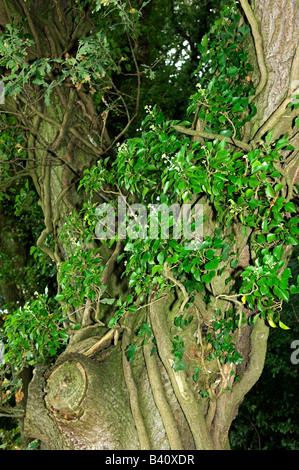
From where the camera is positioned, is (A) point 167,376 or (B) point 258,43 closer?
(B) point 258,43

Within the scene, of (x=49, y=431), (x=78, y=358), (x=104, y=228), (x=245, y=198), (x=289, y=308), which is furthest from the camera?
(x=289, y=308)

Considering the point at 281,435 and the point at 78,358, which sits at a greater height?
the point at 78,358

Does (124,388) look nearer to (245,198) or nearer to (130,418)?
(130,418)

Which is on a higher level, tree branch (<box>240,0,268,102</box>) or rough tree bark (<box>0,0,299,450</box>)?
tree branch (<box>240,0,268,102</box>)

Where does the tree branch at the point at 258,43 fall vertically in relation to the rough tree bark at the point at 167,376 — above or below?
above

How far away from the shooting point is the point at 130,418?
203cm

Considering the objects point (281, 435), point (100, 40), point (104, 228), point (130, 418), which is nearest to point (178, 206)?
point (104, 228)

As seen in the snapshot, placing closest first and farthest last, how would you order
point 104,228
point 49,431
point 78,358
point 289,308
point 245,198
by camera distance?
point 245,198
point 78,358
point 49,431
point 104,228
point 289,308

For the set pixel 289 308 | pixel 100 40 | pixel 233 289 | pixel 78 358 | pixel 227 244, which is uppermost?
pixel 100 40

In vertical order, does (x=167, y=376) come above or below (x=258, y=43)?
below

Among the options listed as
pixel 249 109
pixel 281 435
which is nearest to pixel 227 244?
pixel 249 109

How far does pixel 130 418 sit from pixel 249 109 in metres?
1.45

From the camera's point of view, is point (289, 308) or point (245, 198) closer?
point (245, 198)

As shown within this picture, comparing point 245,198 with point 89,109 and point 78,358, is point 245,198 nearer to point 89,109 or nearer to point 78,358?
point 78,358
